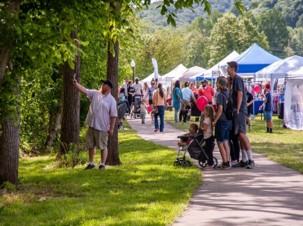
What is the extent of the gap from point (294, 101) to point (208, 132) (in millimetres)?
15108

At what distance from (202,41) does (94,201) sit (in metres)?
156

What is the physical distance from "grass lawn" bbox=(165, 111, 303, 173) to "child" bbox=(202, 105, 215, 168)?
149cm

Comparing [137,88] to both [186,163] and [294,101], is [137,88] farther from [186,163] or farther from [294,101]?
[186,163]

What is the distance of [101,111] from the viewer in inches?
547

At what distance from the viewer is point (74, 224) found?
8.35 metres

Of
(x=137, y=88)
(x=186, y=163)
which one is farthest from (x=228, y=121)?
(x=137, y=88)

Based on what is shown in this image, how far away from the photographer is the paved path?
8468 millimetres

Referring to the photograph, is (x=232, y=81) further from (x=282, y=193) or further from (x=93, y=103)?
(x=282, y=193)

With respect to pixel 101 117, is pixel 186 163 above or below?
below

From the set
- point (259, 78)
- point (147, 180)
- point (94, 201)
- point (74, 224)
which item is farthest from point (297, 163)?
point (259, 78)

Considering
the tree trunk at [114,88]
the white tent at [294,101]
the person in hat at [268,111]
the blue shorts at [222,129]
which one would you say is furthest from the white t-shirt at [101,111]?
the white tent at [294,101]

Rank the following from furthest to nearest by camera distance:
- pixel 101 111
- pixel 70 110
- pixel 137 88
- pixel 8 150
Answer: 1. pixel 137 88
2. pixel 70 110
3. pixel 101 111
4. pixel 8 150

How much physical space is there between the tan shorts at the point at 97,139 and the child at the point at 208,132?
184 centimetres

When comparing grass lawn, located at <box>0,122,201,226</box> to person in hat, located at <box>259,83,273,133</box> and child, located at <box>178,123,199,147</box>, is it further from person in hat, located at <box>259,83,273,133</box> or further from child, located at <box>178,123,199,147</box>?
person in hat, located at <box>259,83,273,133</box>
